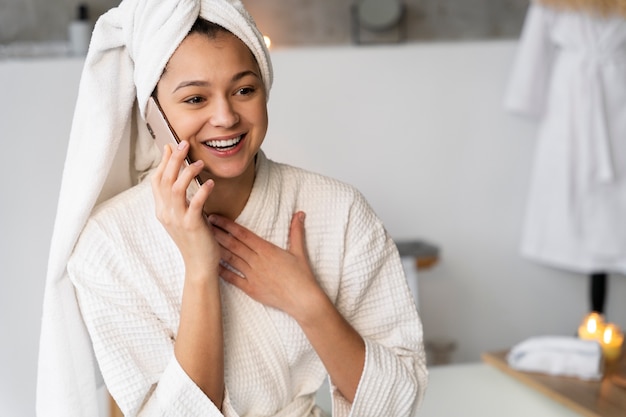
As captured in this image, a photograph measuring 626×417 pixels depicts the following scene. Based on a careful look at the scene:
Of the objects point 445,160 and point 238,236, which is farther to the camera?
point 445,160

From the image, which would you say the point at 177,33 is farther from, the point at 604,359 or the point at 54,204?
the point at 604,359

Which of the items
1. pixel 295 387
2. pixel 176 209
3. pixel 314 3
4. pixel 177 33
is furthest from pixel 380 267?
pixel 314 3

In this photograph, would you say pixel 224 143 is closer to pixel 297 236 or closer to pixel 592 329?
pixel 297 236

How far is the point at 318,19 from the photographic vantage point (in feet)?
9.76

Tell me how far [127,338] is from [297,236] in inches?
12.0

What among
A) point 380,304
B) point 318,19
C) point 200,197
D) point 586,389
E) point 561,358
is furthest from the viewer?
point 318,19

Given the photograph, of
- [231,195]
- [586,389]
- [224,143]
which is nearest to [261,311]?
[231,195]

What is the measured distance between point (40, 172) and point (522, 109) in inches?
60.0

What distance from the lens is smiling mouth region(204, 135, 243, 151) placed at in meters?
1.13

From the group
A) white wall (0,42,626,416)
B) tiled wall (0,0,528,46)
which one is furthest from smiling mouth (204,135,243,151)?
tiled wall (0,0,528,46)

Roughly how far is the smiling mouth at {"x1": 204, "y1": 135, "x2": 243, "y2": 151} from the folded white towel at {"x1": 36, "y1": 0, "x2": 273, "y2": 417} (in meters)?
0.11

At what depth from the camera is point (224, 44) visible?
3.66 ft

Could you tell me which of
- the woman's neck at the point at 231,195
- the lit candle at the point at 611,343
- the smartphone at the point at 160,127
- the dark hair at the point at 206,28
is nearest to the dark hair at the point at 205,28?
the dark hair at the point at 206,28

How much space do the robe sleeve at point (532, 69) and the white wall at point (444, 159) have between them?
0.05 m
